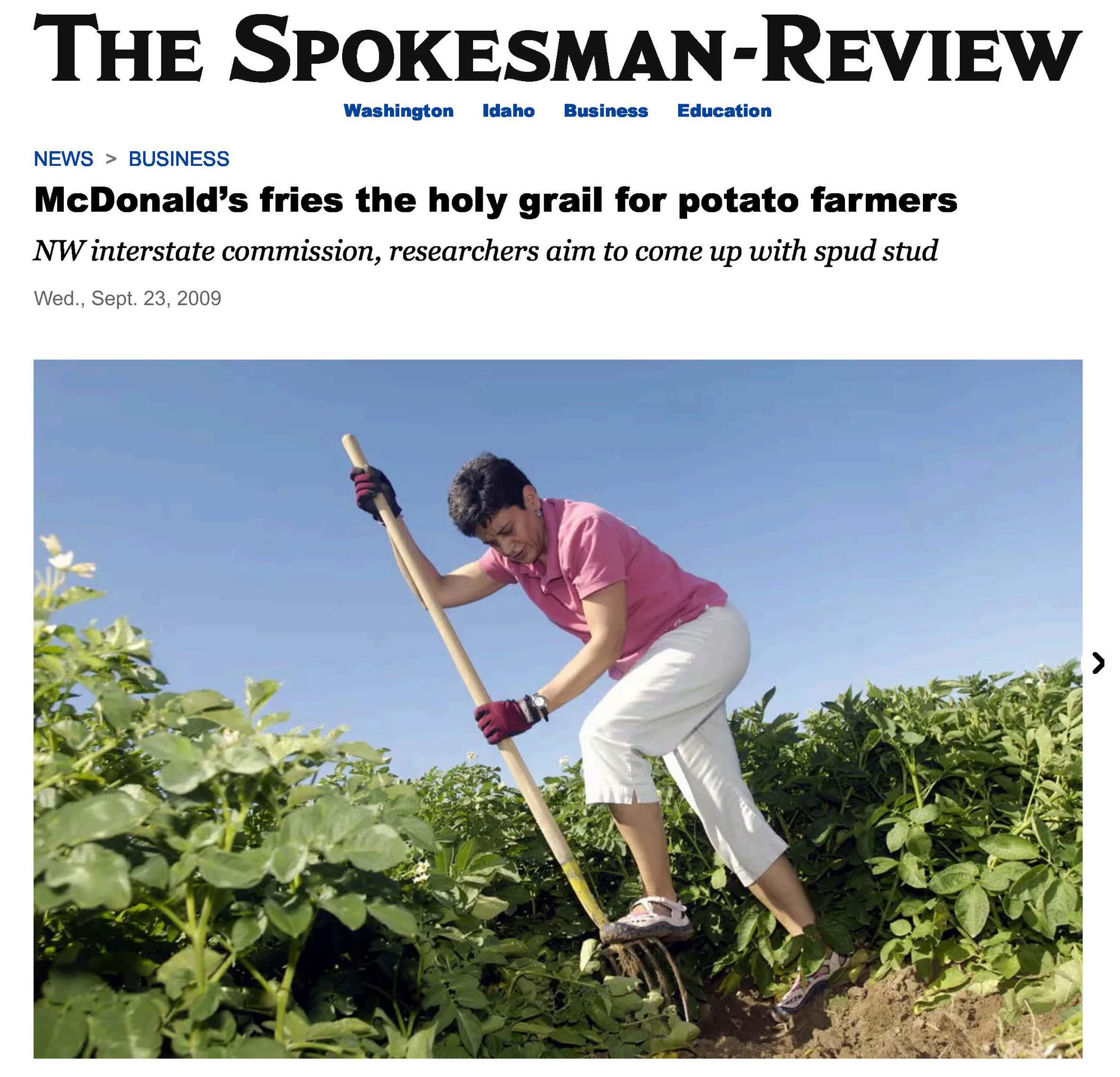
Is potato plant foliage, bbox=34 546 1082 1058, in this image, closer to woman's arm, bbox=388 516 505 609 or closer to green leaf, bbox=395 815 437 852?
green leaf, bbox=395 815 437 852

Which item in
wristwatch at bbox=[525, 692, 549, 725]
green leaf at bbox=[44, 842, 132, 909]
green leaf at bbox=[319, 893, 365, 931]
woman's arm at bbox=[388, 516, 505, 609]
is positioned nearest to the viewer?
green leaf at bbox=[44, 842, 132, 909]

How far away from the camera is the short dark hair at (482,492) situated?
11.8ft

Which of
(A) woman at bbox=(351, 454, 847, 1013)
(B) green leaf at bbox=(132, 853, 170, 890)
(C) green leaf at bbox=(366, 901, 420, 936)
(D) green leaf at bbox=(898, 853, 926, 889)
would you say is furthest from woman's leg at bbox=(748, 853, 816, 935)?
(B) green leaf at bbox=(132, 853, 170, 890)

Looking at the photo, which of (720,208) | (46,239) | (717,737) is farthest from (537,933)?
(46,239)

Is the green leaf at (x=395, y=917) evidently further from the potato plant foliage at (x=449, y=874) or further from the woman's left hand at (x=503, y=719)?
the woman's left hand at (x=503, y=719)

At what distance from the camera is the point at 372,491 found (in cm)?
390

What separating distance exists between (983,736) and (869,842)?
0.56 metres

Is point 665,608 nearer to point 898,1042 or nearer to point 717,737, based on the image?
point 717,737

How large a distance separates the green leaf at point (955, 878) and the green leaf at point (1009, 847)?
8 centimetres

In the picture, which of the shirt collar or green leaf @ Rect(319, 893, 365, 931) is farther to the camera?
the shirt collar

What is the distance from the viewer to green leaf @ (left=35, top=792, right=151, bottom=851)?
6.09 ft

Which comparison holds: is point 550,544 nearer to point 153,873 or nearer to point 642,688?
point 642,688

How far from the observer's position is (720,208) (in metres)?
3.14

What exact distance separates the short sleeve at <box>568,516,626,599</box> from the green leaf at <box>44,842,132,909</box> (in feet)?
6.29
